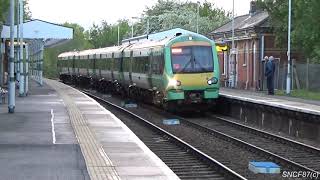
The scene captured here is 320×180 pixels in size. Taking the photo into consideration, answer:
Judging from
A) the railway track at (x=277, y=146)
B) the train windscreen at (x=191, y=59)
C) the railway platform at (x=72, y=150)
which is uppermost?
the train windscreen at (x=191, y=59)

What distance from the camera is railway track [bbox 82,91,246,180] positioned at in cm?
1223

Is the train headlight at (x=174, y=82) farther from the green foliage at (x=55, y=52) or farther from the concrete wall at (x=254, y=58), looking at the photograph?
the green foliage at (x=55, y=52)

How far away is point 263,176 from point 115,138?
4.69 m

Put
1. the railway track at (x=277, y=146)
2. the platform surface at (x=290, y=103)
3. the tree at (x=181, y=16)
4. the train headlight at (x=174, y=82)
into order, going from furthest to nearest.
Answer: the tree at (x=181, y=16) < the train headlight at (x=174, y=82) < the platform surface at (x=290, y=103) < the railway track at (x=277, y=146)

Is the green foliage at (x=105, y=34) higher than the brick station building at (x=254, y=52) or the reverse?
higher

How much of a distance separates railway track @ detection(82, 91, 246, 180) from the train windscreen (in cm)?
359

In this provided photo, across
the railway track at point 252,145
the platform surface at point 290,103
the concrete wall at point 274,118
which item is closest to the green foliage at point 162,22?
the platform surface at point 290,103

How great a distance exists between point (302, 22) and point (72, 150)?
2952cm

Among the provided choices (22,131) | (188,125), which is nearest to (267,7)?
(188,125)

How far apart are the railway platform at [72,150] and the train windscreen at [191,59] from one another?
14.6 ft

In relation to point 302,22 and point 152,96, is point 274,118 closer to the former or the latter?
point 152,96

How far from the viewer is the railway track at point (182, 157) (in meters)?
12.2

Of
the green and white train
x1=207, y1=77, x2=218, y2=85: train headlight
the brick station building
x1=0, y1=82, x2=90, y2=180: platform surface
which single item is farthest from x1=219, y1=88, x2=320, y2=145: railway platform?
the brick station building

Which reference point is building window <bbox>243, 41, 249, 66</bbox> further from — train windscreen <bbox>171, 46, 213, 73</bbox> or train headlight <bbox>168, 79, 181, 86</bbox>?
train headlight <bbox>168, 79, 181, 86</bbox>
